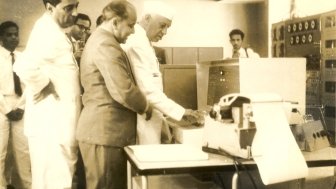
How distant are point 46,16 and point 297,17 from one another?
1922 mm

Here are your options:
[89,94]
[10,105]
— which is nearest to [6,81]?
[10,105]

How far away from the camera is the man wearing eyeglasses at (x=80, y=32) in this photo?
2598mm

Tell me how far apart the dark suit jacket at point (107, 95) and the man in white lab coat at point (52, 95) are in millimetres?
204

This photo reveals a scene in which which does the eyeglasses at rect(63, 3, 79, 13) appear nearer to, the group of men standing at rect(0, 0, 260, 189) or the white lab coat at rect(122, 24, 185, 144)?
the group of men standing at rect(0, 0, 260, 189)

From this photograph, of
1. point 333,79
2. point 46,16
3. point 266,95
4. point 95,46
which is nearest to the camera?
point 266,95

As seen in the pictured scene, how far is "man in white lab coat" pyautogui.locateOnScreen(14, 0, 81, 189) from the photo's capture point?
2.17 meters

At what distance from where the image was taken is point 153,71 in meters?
2.29

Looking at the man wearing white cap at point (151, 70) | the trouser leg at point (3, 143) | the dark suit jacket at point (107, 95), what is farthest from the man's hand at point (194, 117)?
the trouser leg at point (3, 143)

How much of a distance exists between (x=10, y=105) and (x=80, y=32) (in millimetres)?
685

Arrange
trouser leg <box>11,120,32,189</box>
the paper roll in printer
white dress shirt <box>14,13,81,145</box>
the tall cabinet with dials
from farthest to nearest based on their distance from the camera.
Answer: trouser leg <box>11,120,32,189</box> → the tall cabinet with dials → white dress shirt <box>14,13,81,145</box> → the paper roll in printer

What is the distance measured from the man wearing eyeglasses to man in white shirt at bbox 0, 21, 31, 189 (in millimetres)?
361

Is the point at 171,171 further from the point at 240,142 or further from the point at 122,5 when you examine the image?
the point at 122,5

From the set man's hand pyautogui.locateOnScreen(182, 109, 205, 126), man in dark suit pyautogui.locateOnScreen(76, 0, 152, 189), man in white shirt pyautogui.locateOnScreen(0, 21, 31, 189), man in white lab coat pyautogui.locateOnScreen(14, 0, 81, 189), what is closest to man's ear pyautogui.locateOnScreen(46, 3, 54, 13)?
man in white lab coat pyautogui.locateOnScreen(14, 0, 81, 189)

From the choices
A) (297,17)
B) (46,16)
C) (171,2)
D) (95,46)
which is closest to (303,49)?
(297,17)
